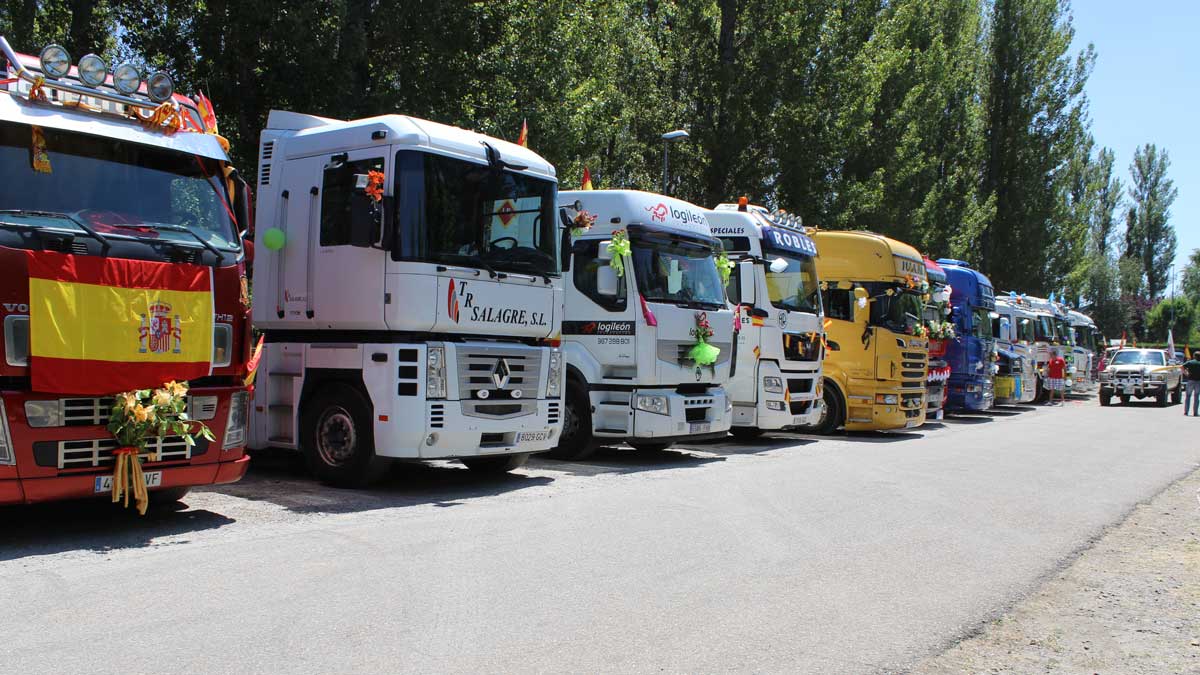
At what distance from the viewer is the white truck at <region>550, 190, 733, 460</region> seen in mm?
12641

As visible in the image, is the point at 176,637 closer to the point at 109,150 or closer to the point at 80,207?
the point at 80,207

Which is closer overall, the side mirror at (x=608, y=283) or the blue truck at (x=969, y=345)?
the side mirror at (x=608, y=283)

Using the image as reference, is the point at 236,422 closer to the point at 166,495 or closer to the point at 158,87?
the point at 166,495

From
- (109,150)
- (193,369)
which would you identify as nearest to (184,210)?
(109,150)

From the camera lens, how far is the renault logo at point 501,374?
10070mm

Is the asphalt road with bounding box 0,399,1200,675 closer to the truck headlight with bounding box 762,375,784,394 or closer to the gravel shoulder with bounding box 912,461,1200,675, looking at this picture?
the gravel shoulder with bounding box 912,461,1200,675

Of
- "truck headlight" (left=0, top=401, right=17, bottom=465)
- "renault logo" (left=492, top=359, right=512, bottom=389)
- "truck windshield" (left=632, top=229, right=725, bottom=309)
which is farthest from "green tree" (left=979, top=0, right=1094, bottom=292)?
"truck headlight" (left=0, top=401, right=17, bottom=465)

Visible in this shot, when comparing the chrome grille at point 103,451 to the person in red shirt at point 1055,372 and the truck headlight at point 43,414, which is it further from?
the person in red shirt at point 1055,372

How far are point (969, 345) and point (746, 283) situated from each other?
1014cm

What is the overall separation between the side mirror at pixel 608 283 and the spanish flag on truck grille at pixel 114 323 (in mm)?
5836

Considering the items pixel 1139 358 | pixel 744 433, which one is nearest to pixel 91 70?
pixel 744 433

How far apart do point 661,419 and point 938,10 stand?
29990 mm

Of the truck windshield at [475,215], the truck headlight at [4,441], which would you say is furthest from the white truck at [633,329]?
the truck headlight at [4,441]

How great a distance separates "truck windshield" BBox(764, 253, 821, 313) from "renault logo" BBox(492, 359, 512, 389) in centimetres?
691
